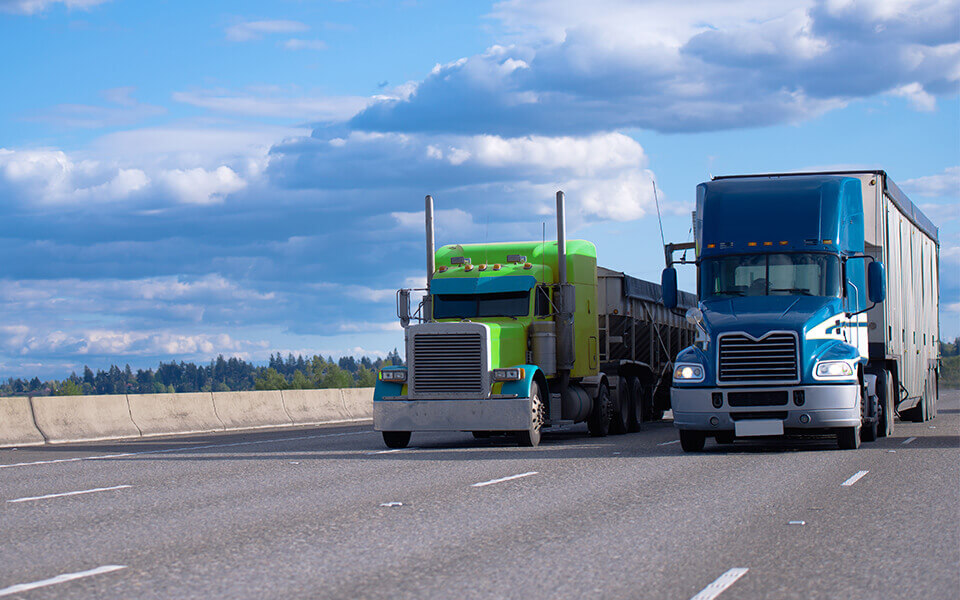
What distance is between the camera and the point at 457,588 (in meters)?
7.24

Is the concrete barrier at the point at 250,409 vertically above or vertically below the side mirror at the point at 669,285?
below

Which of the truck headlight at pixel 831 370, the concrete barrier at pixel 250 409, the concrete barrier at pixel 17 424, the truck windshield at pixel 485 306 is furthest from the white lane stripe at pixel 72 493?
the concrete barrier at pixel 250 409

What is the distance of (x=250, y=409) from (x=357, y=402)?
6875 millimetres

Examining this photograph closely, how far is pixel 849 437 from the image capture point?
1841 centimetres

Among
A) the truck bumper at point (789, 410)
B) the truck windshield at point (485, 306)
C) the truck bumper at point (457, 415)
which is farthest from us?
the truck windshield at point (485, 306)

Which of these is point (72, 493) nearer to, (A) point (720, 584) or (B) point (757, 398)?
(A) point (720, 584)

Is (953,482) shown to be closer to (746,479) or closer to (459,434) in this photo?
(746,479)

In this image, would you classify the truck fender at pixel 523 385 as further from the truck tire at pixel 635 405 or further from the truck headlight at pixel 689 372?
the truck tire at pixel 635 405

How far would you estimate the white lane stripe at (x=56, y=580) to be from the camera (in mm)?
7164

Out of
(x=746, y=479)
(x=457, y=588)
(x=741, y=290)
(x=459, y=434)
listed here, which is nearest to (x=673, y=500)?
(x=746, y=479)

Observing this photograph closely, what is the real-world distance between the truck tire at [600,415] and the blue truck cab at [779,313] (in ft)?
14.1

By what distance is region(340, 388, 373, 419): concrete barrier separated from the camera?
119ft

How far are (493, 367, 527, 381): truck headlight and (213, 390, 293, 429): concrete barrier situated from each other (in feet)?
35.9

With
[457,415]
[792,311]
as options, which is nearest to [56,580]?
[457,415]
